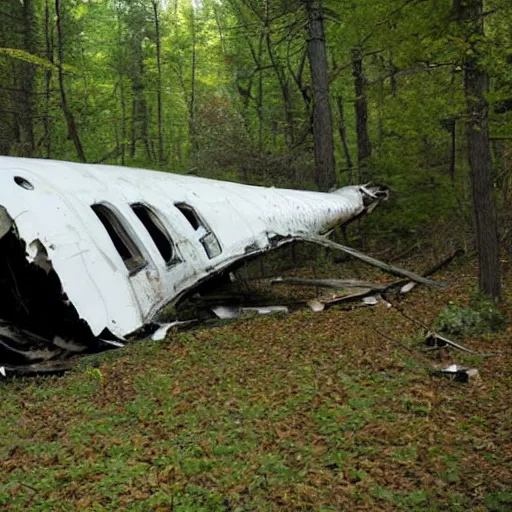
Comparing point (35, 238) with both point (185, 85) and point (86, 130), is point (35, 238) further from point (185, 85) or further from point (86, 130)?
point (185, 85)

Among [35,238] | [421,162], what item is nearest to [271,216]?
[35,238]

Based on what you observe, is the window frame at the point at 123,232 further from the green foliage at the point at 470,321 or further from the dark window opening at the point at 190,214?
the green foliage at the point at 470,321

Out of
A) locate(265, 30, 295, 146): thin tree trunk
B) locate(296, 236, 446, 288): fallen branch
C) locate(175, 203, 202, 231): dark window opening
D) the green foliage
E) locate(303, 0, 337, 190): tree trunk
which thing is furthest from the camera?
locate(265, 30, 295, 146): thin tree trunk

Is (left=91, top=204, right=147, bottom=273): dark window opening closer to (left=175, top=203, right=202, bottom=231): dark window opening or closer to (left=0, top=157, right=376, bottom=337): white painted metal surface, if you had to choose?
(left=0, top=157, right=376, bottom=337): white painted metal surface

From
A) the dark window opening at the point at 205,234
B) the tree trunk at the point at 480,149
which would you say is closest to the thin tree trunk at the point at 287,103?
the dark window opening at the point at 205,234

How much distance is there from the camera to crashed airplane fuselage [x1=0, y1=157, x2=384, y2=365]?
771cm

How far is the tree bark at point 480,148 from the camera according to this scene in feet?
31.1

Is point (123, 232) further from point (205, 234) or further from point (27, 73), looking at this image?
point (27, 73)

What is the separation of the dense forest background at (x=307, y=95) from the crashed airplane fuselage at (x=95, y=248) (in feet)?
15.1

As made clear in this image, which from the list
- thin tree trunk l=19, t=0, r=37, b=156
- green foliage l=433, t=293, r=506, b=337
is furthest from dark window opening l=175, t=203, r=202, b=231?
thin tree trunk l=19, t=0, r=37, b=156

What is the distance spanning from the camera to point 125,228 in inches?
363

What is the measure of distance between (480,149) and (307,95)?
1203cm

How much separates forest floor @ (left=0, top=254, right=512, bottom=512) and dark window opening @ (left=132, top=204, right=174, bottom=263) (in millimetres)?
1908

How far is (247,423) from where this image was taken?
6.16 meters
